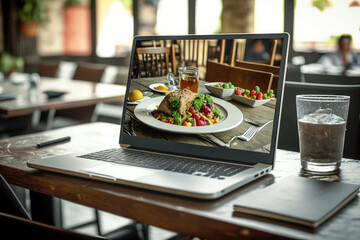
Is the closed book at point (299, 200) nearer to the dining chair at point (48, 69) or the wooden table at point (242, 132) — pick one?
the wooden table at point (242, 132)

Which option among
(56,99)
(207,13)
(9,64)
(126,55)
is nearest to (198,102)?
(56,99)

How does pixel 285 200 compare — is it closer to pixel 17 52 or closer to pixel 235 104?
pixel 235 104

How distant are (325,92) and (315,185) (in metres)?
0.62

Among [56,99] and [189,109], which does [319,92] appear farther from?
[56,99]

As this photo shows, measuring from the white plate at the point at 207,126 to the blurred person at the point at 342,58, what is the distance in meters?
4.52

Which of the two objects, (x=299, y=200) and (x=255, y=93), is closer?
(x=299, y=200)

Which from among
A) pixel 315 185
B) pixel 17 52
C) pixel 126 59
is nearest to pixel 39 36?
pixel 17 52

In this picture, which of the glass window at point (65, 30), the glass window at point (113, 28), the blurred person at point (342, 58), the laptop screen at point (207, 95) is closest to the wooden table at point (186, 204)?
the laptop screen at point (207, 95)

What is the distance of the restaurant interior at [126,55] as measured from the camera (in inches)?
49.1

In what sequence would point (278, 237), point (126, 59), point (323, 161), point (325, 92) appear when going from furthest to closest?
point (126, 59)
point (325, 92)
point (323, 161)
point (278, 237)

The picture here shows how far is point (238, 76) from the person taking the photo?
3.58 feet

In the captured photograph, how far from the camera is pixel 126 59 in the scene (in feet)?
21.8

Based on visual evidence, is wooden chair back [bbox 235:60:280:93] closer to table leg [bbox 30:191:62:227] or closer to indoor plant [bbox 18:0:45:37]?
table leg [bbox 30:191:62:227]

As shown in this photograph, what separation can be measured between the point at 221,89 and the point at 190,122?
12 centimetres
